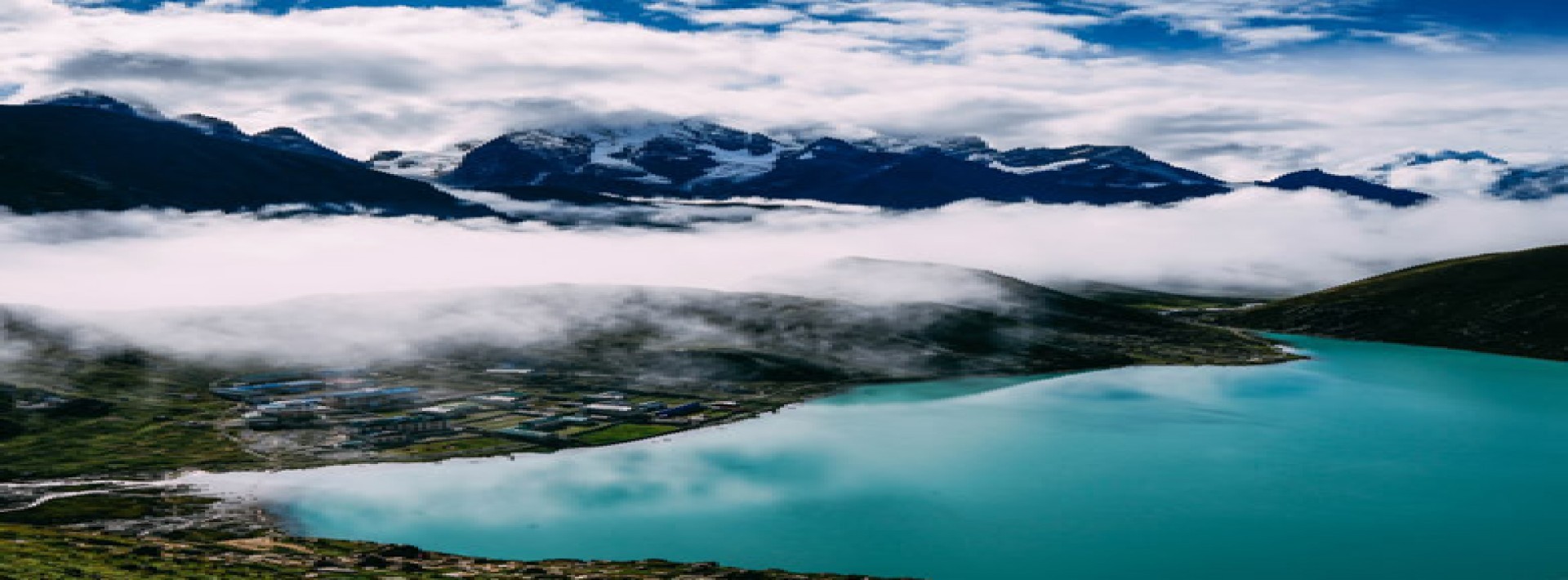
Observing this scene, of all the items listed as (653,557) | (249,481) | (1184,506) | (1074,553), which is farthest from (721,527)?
(249,481)

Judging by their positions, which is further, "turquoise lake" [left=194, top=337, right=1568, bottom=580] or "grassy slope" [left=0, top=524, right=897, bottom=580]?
"turquoise lake" [left=194, top=337, right=1568, bottom=580]

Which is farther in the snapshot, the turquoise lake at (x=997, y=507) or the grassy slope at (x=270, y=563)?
the turquoise lake at (x=997, y=507)

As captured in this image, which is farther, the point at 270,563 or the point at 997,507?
the point at 997,507

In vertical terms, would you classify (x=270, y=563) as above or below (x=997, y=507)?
above
